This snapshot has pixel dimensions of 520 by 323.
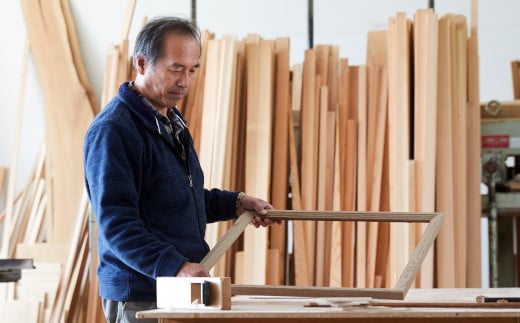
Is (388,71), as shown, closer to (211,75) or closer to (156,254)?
(211,75)

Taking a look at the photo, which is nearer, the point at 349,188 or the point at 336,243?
the point at 336,243

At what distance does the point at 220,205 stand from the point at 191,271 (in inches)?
28.0

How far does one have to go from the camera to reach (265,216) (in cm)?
291

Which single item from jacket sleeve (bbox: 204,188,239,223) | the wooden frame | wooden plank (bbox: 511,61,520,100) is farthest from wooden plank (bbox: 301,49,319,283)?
the wooden frame

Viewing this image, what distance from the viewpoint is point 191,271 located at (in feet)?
7.57

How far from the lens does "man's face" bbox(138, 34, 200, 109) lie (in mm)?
2629

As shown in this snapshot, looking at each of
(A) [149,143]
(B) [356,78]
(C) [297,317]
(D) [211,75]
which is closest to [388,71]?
(B) [356,78]

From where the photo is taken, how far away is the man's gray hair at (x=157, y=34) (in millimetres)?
2646

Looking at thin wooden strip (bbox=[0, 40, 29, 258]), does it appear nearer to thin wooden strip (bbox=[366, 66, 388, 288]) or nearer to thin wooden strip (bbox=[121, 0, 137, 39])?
thin wooden strip (bbox=[121, 0, 137, 39])

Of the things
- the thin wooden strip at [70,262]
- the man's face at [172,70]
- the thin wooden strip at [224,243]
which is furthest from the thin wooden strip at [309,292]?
the thin wooden strip at [70,262]

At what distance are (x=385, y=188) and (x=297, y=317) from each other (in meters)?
2.79

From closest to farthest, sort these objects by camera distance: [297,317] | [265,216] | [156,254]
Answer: [297,317] → [156,254] → [265,216]

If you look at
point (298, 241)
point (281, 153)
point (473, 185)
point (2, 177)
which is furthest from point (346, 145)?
point (2, 177)

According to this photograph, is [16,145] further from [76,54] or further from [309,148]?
[309,148]
